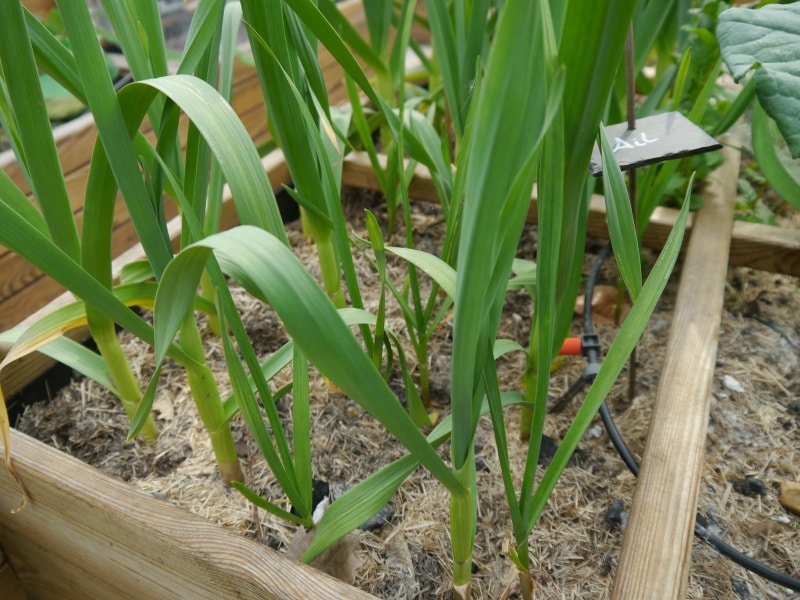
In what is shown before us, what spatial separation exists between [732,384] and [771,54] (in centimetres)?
42

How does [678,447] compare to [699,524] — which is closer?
[678,447]

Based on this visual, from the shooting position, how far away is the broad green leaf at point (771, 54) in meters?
0.51

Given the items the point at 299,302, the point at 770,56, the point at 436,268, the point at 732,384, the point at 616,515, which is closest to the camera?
the point at 299,302

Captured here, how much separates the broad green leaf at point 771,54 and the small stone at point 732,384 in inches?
15.3

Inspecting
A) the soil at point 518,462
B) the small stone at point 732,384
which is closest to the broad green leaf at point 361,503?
the soil at point 518,462

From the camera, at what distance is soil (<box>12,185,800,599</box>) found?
61 centimetres

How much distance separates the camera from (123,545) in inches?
22.3

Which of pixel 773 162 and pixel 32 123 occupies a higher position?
pixel 32 123

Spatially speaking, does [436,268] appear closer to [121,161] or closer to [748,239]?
[121,161]

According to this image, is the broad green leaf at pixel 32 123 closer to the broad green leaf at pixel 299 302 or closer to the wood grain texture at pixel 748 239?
the broad green leaf at pixel 299 302

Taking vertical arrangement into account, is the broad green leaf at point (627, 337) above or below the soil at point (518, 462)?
above

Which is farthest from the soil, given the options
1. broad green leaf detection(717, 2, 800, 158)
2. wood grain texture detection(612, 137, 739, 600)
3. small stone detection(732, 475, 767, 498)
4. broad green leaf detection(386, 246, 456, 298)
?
broad green leaf detection(717, 2, 800, 158)

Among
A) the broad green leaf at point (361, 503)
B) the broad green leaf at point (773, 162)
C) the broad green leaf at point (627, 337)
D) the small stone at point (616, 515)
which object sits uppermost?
the broad green leaf at point (627, 337)

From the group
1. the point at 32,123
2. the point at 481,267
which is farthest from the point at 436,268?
the point at 32,123
